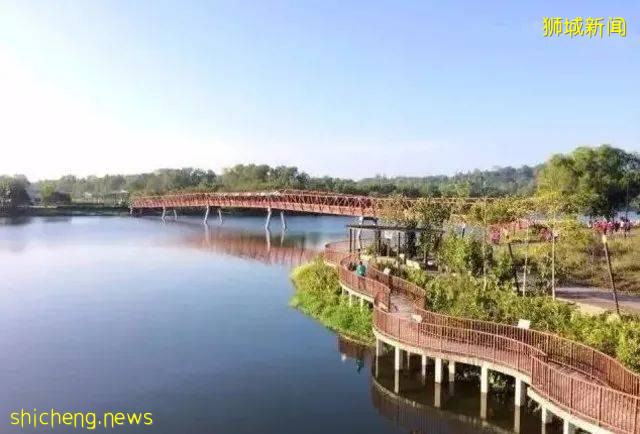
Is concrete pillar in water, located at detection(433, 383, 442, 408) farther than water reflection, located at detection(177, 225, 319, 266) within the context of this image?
No

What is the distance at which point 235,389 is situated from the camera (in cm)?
2345

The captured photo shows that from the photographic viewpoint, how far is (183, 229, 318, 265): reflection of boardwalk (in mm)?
63578

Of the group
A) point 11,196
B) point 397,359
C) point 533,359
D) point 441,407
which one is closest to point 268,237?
point 397,359

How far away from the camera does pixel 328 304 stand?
35.8 m

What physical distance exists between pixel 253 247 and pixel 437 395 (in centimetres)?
5405

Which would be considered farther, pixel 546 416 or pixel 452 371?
pixel 452 371

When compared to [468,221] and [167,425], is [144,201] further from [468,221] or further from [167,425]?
[167,425]

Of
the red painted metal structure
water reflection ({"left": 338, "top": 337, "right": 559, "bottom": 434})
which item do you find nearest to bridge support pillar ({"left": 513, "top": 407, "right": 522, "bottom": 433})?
water reflection ({"left": 338, "top": 337, "right": 559, "bottom": 434})

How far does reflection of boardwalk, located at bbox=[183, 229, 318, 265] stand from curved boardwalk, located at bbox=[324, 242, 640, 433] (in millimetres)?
34460

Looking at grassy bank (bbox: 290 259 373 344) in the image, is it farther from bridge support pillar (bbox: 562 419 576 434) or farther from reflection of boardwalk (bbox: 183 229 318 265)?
reflection of boardwalk (bbox: 183 229 318 265)

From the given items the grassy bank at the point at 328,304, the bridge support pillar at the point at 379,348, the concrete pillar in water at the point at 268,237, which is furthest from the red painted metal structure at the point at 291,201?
the bridge support pillar at the point at 379,348

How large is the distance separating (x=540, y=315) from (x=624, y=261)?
16689 millimetres

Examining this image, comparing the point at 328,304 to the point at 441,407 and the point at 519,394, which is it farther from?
the point at 519,394

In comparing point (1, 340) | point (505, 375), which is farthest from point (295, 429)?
point (1, 340)
